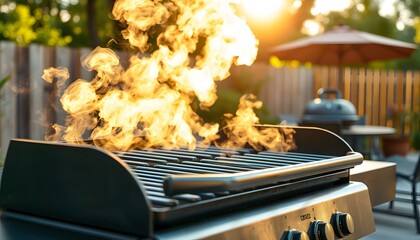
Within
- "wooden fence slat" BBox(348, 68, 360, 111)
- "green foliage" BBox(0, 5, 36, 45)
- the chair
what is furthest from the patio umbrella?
"green foliage" BBox(0, 5, 36, 45)

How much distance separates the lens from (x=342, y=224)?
1811mm

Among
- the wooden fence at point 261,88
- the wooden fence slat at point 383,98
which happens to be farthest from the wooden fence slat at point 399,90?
the wooden fence slat at point 383,98

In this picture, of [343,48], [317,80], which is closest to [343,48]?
[343,48]

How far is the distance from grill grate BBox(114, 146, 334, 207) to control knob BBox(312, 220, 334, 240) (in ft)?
0.89

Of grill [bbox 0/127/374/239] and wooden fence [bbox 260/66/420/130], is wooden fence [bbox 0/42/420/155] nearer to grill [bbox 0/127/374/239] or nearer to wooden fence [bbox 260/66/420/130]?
wooden fence [bbox 260/66/420/130]

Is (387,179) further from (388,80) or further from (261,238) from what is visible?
(388,80)

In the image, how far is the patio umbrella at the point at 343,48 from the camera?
743cm

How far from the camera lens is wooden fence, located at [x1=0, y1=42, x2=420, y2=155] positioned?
21.9 ft

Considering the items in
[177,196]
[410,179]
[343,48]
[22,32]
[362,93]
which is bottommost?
[410,179]

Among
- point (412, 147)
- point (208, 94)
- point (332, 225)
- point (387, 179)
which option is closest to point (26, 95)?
point (208, 94)

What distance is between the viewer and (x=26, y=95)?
6832 millimetres

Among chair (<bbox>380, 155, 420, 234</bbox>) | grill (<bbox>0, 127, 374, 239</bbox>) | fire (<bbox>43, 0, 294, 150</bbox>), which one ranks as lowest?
chair (<bbox>380, 155, 420, 234</bbox>)

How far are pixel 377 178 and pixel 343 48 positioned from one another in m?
6.10

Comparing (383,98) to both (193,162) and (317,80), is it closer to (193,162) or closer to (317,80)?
(317,80)
